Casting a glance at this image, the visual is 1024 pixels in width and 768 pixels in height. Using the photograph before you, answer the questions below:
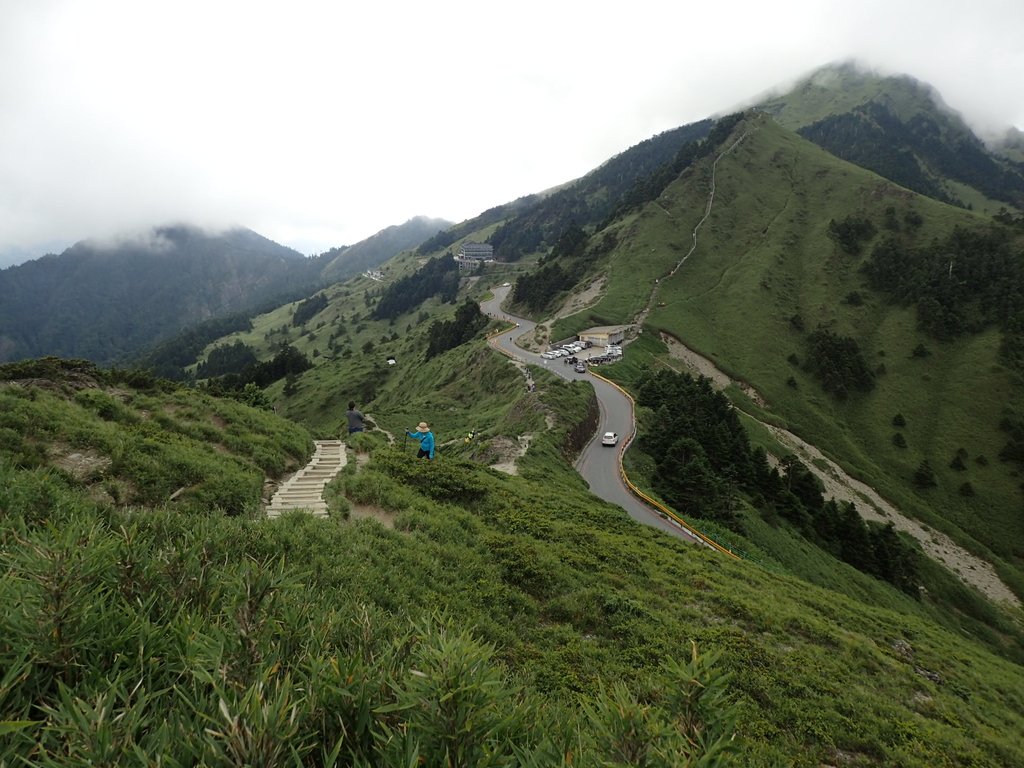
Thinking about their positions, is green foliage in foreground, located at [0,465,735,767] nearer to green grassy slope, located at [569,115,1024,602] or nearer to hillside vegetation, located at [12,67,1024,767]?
hillside vegetation, located at [12,67,1024,767]

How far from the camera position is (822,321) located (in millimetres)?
95688

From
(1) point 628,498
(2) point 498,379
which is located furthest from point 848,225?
(1) point 628,498

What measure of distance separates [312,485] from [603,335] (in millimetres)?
69749

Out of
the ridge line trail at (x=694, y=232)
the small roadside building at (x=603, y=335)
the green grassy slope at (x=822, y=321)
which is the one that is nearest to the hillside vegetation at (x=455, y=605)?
the green grassy slope at (x=822, y=321)

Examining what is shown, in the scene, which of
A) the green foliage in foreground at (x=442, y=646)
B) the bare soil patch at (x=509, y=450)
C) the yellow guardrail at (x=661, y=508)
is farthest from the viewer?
the bare soil patch at (x=509, y=450)

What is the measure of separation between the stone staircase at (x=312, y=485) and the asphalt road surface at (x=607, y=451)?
18.3 metres

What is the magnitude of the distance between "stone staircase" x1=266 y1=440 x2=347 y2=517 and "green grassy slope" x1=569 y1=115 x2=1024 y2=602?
67.4m

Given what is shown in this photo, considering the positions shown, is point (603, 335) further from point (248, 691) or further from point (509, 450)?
point (248, 691)

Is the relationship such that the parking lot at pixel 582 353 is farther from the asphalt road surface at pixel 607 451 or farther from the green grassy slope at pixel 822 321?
the green grassy slope at pixel 822 321

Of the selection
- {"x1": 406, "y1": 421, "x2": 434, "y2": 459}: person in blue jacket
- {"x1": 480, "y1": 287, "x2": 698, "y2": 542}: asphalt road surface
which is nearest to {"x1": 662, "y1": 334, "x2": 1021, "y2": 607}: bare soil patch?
{"x1": 480, "y1": 287, "x2": 698, "y2": 542}: asphalt road surface

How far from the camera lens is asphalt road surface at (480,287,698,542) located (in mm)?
31203

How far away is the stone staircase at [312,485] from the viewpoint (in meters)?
13.2

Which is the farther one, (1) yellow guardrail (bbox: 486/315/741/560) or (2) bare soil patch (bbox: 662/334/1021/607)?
(2) bare soil patch (bbox: 662/334/1021/607)

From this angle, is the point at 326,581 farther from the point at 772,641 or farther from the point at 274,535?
the point at 772,641
